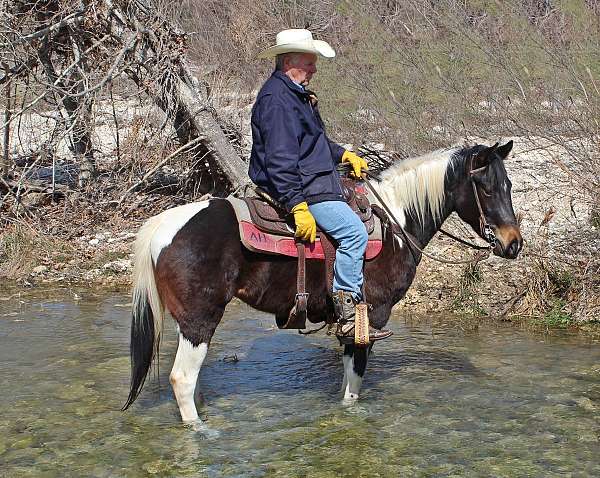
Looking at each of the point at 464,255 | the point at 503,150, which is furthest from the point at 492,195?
the point at 464,255

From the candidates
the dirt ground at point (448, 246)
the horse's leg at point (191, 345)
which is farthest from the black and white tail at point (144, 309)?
the dirt ground at point (448, 246)

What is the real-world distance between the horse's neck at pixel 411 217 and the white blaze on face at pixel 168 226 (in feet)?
4.37

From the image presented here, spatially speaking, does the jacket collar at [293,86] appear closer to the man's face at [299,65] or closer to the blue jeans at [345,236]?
the man's face at [299,65]

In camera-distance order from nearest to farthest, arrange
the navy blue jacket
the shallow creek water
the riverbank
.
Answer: the shallow creek water → the navy blue jacket → the riverbank

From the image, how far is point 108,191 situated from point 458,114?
495cm

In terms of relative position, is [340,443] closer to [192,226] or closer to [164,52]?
[192,226]

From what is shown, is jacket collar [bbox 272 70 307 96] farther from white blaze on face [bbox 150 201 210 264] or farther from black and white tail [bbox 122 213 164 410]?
black and white tail [bbox 122 213 164 410]

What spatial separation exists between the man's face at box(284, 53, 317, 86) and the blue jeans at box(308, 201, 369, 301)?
813mm

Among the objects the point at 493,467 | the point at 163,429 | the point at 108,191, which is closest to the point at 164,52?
the point at 108,191

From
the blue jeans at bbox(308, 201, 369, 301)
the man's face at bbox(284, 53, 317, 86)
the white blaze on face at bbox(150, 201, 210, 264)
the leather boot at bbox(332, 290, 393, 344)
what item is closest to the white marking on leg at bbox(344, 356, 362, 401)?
the leather boot at bbox(332, 290, 393, 344)

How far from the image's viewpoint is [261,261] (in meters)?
5.09

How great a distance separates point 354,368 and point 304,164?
1.52 metres

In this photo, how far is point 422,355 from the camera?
21.9ft

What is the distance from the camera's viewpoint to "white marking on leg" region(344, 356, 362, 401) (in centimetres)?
550
